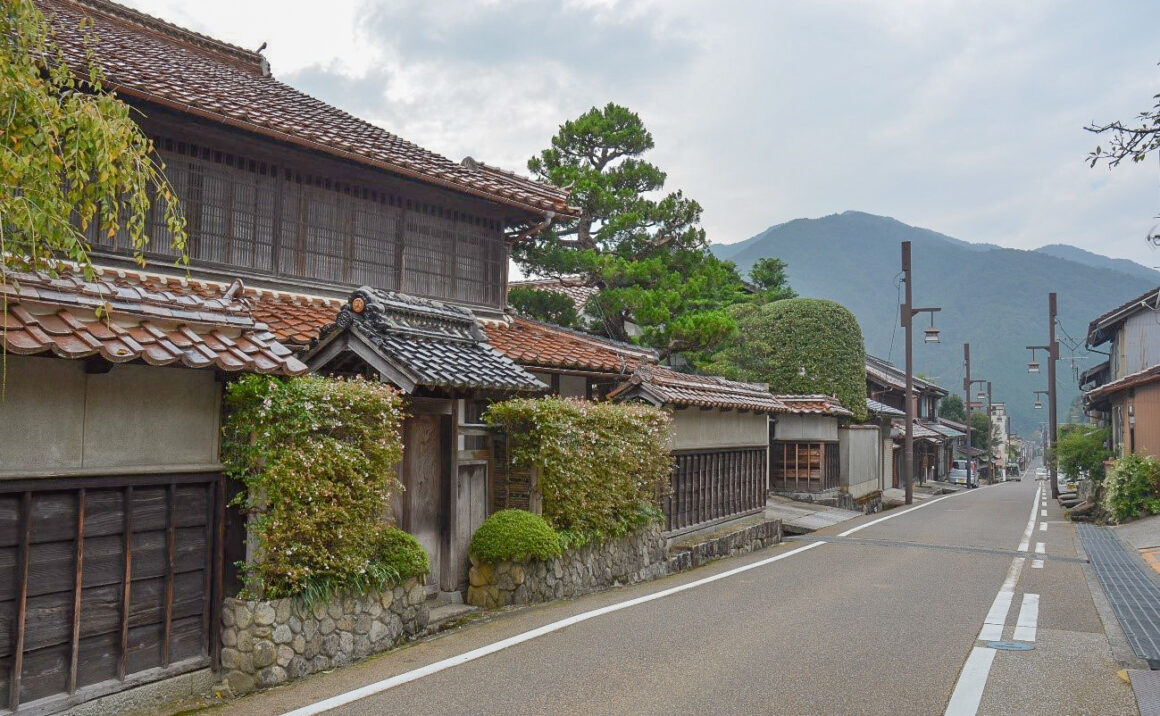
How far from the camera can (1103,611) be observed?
1091 cm

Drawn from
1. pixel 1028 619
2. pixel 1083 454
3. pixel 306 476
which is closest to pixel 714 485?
pixel 1028 619

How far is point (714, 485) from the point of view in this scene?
66.5 ft

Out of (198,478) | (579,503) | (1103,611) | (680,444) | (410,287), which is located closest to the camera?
(198,478)

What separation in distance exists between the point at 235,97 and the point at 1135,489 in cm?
2503

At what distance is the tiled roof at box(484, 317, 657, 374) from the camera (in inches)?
534

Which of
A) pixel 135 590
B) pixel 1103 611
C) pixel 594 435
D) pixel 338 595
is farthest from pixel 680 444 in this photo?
pixel 135 590

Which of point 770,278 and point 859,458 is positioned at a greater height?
point 770,278

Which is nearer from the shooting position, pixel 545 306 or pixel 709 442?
pixel 709 442

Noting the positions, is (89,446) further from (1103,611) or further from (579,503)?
(1103,611)

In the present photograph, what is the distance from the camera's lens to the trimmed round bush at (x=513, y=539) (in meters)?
10.9

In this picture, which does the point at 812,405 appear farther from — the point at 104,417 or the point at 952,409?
the point at 952,409

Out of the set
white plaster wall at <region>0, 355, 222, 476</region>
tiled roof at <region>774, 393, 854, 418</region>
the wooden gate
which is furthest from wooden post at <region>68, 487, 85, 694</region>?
tiled roof at <region>774, 393, 854, 418</region>

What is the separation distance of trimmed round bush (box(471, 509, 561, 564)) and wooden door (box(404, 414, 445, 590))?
54 cm

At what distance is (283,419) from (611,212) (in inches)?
603
